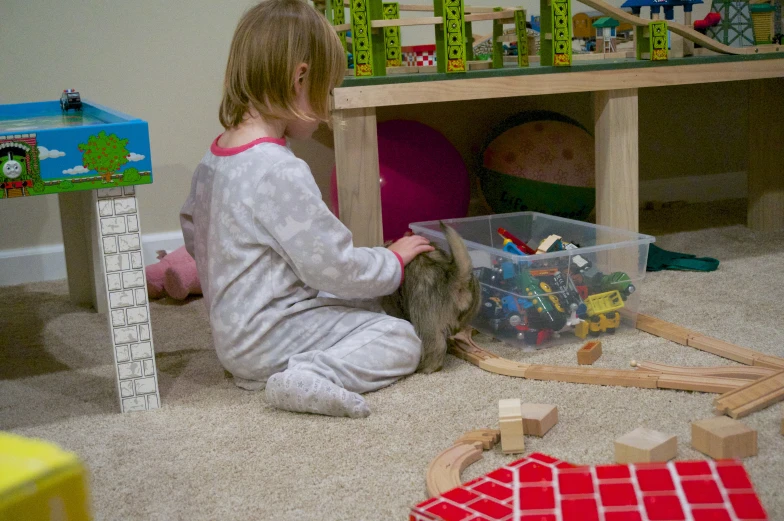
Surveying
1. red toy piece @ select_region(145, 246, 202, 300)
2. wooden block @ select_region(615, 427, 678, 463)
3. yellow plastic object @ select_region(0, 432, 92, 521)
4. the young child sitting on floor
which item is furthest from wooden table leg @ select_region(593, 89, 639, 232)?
yellow plastic object @ select_region(0, 432, 92, 521)

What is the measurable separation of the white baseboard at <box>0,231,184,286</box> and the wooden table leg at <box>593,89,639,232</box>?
1.10 m

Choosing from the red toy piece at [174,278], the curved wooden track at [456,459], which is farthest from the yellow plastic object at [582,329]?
the red toy piece at [174,278]

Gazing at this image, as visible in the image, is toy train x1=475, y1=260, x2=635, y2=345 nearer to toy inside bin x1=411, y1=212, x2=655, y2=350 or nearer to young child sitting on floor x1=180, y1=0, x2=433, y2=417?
toy inside bin x1=411, y1=212, x2=655, y2=350

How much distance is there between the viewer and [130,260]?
3.89 feet

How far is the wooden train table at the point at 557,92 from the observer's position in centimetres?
147

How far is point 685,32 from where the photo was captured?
5.53 feet

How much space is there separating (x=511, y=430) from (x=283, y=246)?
1.42 feet

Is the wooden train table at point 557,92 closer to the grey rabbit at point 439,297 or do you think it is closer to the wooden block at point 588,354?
the grey rabbit at point 439,297

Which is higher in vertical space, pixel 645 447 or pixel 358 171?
pixel 358 171

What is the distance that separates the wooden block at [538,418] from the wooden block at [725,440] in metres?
0.18

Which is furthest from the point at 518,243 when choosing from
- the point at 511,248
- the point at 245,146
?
the point at 245,146

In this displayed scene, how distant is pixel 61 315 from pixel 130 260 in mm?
664

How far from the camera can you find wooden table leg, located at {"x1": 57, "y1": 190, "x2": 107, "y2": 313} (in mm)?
1727

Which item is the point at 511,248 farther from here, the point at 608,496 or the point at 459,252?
the point at 608,496
